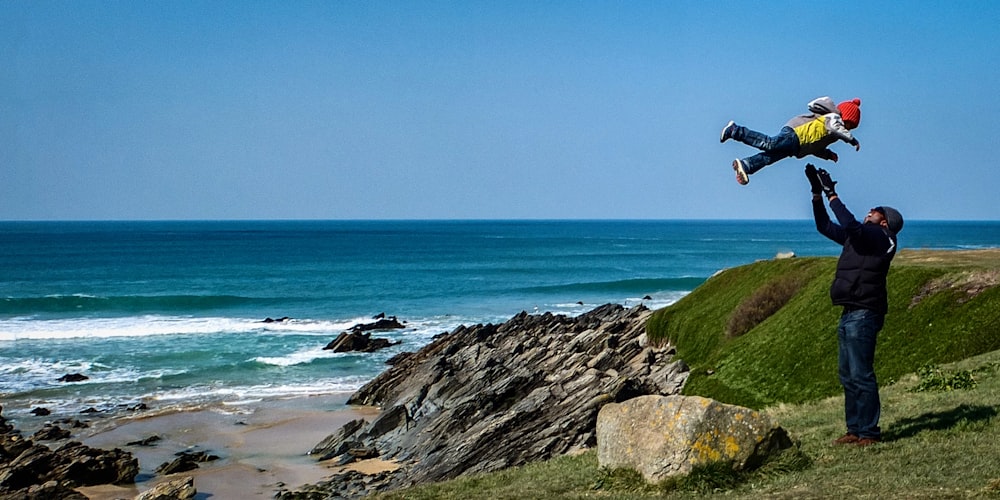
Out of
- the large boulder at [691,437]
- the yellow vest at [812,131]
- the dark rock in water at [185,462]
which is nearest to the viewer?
the large boulder at [691,437]

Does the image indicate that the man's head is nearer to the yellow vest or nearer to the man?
the man

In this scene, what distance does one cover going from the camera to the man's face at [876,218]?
43.7 ft

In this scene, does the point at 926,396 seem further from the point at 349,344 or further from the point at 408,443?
the point at 349,344

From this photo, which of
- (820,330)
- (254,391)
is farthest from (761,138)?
(254,391)

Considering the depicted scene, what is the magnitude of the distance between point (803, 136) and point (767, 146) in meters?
0.51

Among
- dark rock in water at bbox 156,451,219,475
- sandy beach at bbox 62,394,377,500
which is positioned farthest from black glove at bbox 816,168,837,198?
dark rock in water at bbox 156,451,219,475

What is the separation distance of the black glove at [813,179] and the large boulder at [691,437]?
329 cm

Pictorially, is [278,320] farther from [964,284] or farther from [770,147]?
[770,147]

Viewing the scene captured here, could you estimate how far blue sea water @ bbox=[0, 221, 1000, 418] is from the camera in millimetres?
47688

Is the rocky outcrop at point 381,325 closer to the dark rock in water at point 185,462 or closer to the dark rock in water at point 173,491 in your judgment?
the dark rock in water at point 185,462

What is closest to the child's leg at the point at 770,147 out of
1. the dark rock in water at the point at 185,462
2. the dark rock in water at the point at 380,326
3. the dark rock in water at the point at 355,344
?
the dark rock in water at the point at 185,462

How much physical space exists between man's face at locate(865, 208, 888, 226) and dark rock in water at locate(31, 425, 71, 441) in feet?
102

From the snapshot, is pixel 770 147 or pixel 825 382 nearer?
pixel 770 147

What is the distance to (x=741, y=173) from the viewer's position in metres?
12.7
